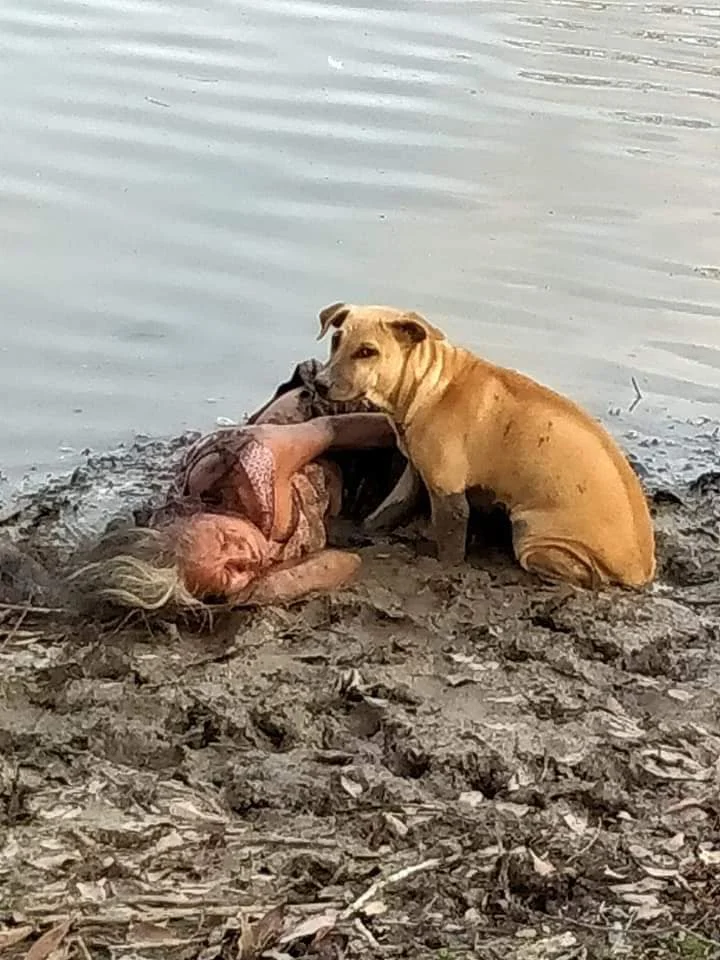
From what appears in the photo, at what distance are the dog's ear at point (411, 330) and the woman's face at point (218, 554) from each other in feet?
2.31

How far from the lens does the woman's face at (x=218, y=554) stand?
4.67 metres

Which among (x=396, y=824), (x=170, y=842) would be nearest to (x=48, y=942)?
(x=170, y=842)

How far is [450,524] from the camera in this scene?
5051 millimetres

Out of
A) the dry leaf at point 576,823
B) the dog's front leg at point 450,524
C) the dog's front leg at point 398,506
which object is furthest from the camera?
the dog's front leg at point 398,506

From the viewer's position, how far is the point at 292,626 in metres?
4.72

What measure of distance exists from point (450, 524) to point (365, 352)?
1.89ft

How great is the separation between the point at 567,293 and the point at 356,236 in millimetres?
982

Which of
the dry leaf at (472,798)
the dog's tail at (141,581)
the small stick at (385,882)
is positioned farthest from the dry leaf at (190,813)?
the dog's tail at (141,581)

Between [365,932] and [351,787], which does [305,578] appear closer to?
[351,787]

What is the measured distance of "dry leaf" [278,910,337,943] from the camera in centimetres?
344

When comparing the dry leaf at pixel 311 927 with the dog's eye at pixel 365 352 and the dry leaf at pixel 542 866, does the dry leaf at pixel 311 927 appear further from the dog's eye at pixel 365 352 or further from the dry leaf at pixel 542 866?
the dog's eye at pixel 365 352

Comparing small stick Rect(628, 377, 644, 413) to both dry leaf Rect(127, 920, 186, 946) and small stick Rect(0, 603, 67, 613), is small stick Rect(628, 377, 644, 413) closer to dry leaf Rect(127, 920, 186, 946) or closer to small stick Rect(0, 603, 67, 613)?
small stick Rect(0, 603, 67, 613)

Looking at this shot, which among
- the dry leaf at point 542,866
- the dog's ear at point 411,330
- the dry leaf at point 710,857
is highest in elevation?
the dog's ear at point 411,330

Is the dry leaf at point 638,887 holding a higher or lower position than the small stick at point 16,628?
lower
